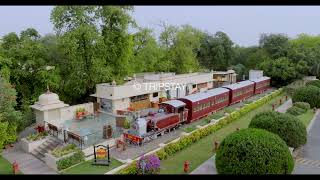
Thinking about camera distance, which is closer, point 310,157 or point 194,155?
point 310,157

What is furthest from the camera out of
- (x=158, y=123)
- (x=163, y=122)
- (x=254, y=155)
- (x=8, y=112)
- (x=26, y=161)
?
(x=163, y=122)

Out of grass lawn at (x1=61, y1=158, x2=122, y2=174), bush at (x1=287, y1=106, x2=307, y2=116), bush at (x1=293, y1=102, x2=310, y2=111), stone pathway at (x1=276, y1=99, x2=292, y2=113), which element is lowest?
grass lawn at (x1=61, y1=158, x2=122, y2=174)

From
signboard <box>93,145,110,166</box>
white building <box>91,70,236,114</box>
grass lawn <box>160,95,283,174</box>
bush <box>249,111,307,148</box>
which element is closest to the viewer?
grass lawn <box>160,95,283,174</box>

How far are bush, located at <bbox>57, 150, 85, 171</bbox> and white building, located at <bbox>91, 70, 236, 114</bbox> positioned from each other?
9018 millimetres

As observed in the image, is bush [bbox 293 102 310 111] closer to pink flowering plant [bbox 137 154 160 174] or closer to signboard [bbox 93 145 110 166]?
pink flowering plant [bbox 137 154 160 174]

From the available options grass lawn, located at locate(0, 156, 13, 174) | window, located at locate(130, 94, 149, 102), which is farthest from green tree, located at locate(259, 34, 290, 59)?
grass lawn, located at locate(0, 156, 13, 174)

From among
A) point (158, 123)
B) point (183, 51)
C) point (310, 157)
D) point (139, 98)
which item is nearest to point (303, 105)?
point (310, 157)

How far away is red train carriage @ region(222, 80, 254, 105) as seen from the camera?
32091mm

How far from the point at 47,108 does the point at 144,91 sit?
901cm

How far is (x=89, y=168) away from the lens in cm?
1606

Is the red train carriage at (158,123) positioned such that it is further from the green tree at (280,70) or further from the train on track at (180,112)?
the green tree at (280,70)

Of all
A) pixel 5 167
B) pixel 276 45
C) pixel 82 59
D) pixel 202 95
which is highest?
pixel 276 45

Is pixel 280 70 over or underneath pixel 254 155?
→ over

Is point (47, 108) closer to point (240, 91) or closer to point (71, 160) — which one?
point (71, 160)
